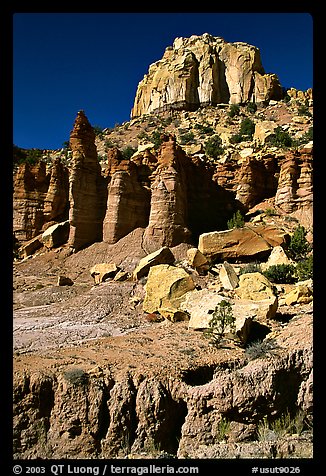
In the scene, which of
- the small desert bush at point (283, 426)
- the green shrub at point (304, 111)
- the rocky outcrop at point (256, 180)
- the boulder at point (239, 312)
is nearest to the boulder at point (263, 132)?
the green shrub at point (304, 111)

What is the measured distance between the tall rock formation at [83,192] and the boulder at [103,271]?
10.2ft

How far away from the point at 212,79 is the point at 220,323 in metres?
51.0

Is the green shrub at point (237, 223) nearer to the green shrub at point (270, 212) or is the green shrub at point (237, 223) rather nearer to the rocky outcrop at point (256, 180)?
the green shrub at point (270, 212)

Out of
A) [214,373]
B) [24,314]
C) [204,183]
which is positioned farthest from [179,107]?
[214,373]

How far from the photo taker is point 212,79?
5112 centimetres

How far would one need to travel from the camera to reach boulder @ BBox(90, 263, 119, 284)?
51.9ft

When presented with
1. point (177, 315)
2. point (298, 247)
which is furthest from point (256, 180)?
point (177, 315)

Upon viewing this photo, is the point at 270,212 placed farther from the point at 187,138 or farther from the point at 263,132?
the point at 187,138

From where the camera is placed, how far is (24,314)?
41.7ft
